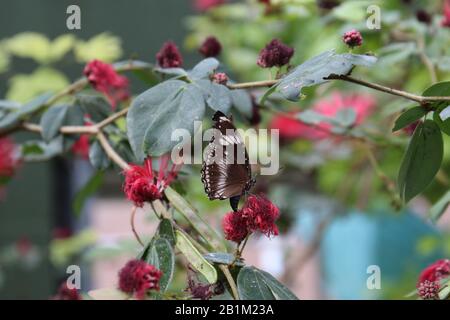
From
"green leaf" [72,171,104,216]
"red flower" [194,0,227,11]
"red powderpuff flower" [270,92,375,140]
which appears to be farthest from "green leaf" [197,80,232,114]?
"red flower" [194,0,227,11]

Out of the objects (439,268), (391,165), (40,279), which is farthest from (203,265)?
(40,279)

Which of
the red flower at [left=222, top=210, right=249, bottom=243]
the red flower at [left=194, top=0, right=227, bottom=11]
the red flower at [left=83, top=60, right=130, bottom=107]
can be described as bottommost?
the red flower at [left=222, top=210, right=249, bottom=243]

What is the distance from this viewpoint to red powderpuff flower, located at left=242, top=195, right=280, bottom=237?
2.26 feet

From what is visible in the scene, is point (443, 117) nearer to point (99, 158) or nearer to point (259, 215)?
point (259, 215)

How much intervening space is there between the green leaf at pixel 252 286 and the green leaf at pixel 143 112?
178 millimetres

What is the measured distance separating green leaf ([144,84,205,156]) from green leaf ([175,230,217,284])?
89 millimetres

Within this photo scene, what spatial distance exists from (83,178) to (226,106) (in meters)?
2.37

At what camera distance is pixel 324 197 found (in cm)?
Result: 236

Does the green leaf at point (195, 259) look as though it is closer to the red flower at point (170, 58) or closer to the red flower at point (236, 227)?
the red flower at point (236, 227)

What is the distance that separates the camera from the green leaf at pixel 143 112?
0.77 metres

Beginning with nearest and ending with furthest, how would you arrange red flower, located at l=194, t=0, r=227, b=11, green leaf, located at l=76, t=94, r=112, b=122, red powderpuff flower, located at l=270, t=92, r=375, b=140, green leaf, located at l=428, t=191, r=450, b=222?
green leaf, located at l=428, t=191, r=450, b=222 → green leaf, located at l=76, t=94, r=112, b=122 → red powderpuff flower, located at l=270, t=92, r=375, b=140 → red flower, located at l=194, t=0, r=227, b=11

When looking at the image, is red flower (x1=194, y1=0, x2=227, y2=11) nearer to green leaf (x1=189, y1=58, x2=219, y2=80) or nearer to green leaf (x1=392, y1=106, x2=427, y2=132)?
green leaf (x1=189, y1=58, x2=219, y2=80)

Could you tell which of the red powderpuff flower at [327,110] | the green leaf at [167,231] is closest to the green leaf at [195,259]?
the green leaf at [167,231]

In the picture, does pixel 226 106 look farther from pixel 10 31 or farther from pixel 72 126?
pixel 10 31
